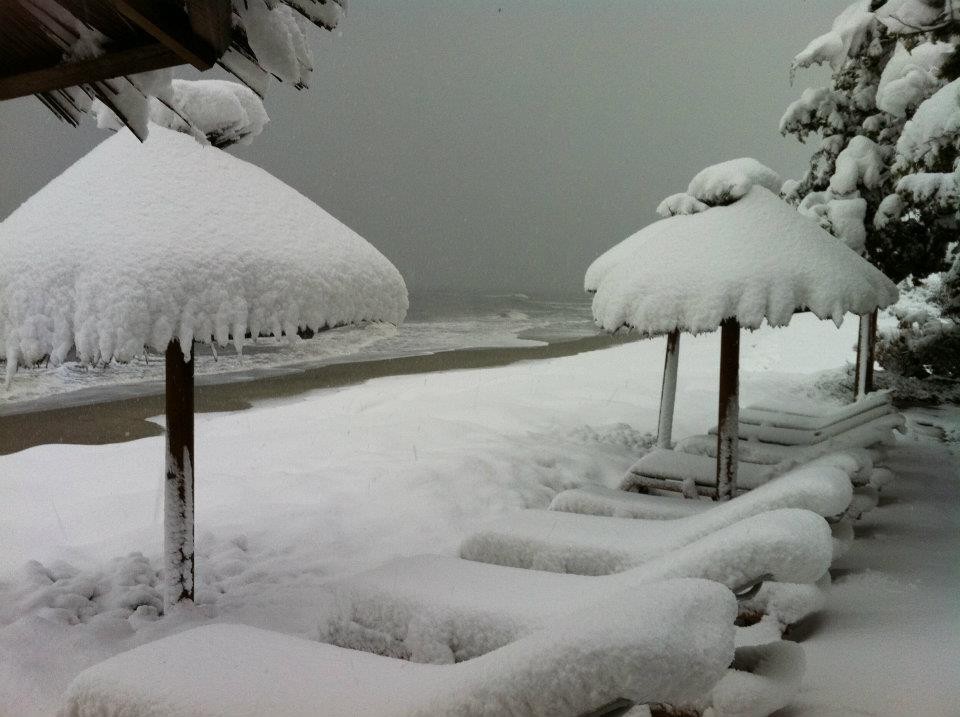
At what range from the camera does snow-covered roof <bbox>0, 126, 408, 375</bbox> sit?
346 cm

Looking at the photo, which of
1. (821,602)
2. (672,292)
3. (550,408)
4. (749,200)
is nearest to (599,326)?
(672,292)

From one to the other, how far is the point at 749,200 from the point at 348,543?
415 centimetres

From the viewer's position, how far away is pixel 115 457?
9.52m

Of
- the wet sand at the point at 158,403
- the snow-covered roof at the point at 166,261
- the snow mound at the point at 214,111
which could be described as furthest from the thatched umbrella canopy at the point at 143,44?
the wet sand at the point at 158,403

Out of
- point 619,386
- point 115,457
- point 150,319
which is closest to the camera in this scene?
point 150,319

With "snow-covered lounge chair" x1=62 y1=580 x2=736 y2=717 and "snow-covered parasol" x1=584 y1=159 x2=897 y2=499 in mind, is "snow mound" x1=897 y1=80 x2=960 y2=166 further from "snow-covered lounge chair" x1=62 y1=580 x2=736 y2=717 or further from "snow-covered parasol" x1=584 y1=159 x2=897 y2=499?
"snow-covered lounge chair" x1=62 y1=580 x2=736 y2=717

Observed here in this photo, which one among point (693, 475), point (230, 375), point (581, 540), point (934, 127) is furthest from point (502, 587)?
point (230, 375)

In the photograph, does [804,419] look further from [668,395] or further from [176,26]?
[176,26]

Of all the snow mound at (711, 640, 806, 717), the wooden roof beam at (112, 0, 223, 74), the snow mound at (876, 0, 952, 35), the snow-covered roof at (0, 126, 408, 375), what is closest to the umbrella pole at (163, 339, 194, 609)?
the snow-covered roof at (0, 126, 408, 375)

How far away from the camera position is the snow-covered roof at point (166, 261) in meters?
3.46

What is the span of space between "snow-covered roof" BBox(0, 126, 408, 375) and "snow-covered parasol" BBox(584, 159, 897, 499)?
69.8 inches

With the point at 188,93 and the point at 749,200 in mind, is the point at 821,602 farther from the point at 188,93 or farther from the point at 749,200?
the point at 188,93

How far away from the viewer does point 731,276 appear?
4.77 metres

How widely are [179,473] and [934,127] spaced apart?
6.08 meters
